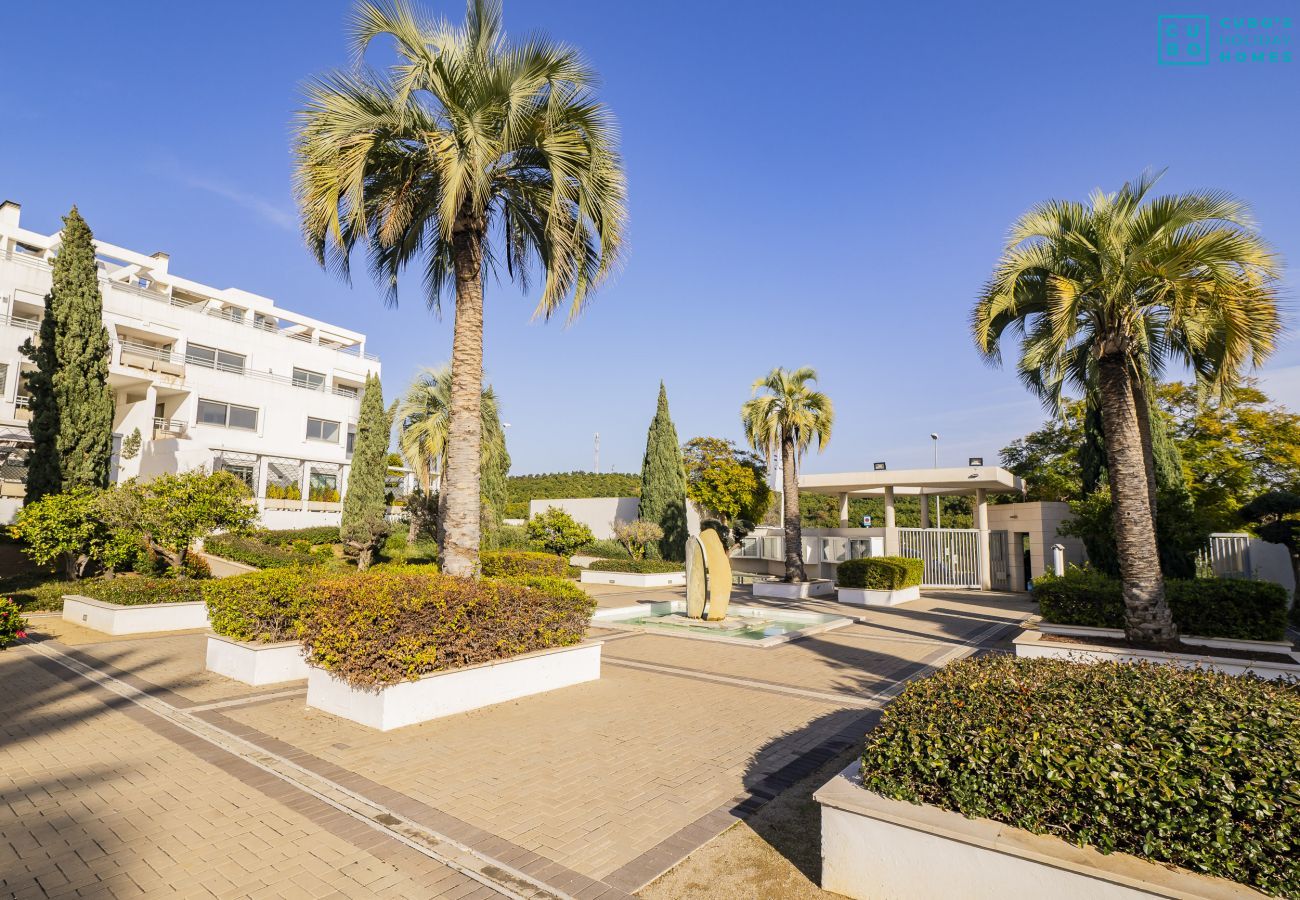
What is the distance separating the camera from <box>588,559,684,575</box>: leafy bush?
25.4 metres

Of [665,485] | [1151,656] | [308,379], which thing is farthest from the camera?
[308,379]

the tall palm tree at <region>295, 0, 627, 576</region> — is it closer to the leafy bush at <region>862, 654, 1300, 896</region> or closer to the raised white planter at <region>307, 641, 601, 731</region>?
the raised white planter at <region>307, 641, 601, 731</region>

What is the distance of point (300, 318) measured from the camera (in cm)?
4016

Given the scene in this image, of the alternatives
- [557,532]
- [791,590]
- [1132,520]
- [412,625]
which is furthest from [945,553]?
[412,625]

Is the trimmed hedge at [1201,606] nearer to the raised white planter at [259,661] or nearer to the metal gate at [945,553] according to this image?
the raised white planter at [259,661]

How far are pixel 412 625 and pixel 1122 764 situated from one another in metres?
6.19

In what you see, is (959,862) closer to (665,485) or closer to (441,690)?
(441,690)

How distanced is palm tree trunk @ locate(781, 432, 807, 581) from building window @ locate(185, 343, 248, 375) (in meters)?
25.5

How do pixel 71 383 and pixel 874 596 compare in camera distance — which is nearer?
pixel 71 383

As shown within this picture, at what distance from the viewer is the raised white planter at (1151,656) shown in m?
8.20

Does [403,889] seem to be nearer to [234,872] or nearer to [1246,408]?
[234,872]

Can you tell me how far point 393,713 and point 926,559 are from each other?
78.8 ft

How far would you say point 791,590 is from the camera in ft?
70.5

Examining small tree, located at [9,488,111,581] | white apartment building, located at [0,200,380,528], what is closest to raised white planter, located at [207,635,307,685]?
small tree, located at [9,488,111,581]
